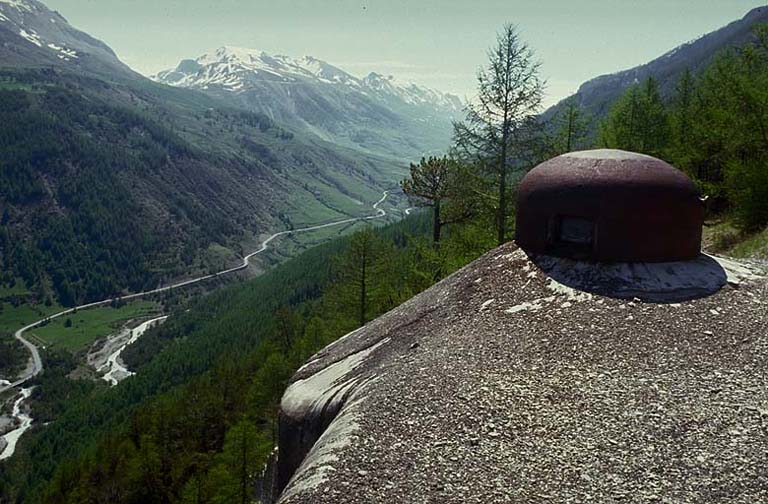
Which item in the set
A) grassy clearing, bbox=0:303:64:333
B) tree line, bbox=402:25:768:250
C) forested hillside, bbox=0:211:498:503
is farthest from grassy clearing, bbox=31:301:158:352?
tree line, bbox=402:25:768:250

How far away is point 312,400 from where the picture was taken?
14680mm

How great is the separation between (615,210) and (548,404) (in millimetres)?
6203

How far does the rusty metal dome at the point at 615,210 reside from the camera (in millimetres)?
14703

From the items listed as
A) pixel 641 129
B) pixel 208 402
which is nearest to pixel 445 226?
pixel 641 129

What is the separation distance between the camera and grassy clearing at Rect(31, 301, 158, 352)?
559 feet

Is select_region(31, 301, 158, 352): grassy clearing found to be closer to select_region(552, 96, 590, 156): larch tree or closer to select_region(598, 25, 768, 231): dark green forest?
select_region(552, 96, 590, 156): larch tree

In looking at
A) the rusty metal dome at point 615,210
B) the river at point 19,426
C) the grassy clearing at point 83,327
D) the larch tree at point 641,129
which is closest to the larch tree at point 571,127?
the larch tree at point 641,129

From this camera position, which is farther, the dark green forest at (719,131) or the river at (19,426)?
the river at (19,426)

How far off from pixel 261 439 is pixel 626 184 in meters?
35.5

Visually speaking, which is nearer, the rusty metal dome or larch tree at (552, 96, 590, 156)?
the rusty metal dome

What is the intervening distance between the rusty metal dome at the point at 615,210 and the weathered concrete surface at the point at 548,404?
93 centimetres

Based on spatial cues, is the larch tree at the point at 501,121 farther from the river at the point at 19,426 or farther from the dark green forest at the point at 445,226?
the river at the point at 19,426

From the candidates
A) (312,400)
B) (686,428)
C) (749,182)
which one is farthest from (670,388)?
(749,182)

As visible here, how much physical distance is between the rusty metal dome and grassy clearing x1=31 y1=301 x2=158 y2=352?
177125 mm
